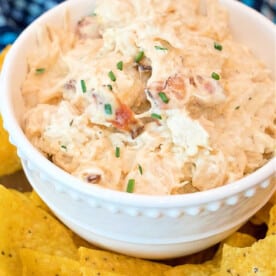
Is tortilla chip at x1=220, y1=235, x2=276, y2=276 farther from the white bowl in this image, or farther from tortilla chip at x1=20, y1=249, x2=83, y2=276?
tortilla chip at x1=20, y1=249, x2=83, y2=276

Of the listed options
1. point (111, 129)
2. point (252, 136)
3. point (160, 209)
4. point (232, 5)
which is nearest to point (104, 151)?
point (111, 129)

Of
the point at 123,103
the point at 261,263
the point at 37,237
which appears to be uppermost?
the point at 123,103

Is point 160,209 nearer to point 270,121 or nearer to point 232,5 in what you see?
point 270,121

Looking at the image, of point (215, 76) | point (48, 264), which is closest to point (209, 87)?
point (215, 76)

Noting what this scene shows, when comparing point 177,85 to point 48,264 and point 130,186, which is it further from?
point 48,264

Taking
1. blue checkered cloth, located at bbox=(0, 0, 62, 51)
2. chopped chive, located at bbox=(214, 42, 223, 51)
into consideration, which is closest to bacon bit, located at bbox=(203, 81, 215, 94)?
chopped chive, located at bbox=(214, 42, 223, 51)
